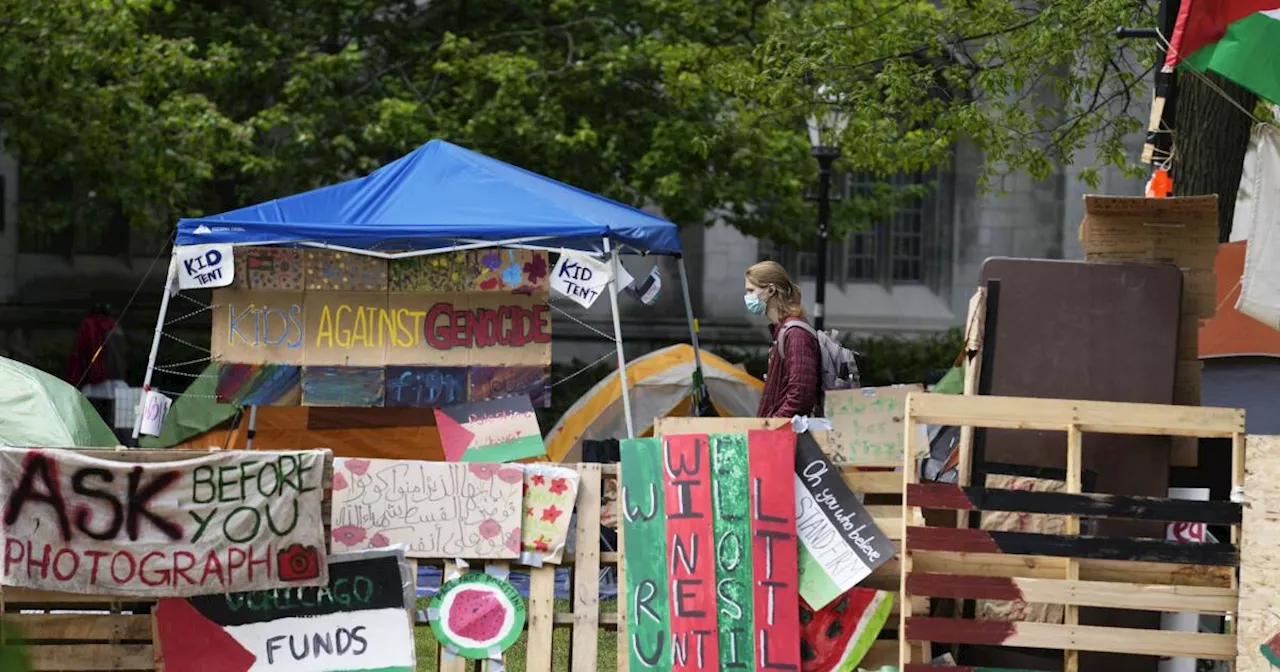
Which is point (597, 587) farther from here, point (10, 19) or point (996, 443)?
point (10, 19)

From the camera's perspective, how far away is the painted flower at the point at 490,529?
7566mm

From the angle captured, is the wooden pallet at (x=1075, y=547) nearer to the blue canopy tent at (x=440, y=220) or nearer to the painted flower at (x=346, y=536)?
the painted flower at (x=346, y=536)

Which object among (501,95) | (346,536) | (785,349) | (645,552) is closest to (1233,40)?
(785,349)

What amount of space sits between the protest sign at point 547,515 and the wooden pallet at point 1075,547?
4.96 feet

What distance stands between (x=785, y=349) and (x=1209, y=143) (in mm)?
3908

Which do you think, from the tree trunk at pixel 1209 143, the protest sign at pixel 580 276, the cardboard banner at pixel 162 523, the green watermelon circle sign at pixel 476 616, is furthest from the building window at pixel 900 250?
the cardboard banner at pixel 162 523

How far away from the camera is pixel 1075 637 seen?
6.84m

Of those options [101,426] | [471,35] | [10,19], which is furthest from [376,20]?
[101,426]

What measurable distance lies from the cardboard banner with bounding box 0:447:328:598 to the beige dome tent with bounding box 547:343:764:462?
649 centimetres

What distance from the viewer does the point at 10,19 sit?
55.7 ft

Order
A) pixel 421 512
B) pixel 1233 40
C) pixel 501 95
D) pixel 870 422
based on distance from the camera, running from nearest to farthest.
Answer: pixel 1233 40, pixel 421 512, pixel 870 422, pixel 501 95

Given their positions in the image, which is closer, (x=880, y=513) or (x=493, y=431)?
(x=880, y=513)

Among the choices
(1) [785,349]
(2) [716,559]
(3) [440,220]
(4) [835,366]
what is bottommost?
(2) [716,559]

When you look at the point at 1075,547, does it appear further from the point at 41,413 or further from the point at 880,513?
the point at 41,413
